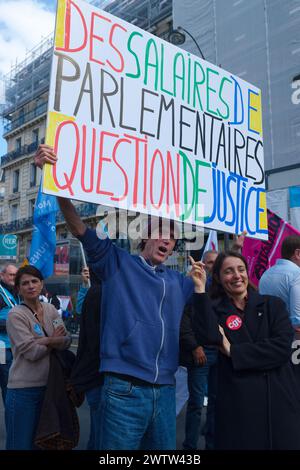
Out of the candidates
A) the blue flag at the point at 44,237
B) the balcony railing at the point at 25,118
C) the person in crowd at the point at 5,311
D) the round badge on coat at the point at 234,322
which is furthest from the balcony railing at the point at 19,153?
the round badge on coat at the point at 234,322

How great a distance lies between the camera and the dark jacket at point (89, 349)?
8.87ft

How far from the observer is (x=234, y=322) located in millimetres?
2275

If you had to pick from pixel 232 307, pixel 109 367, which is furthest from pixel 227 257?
pixel 109 367

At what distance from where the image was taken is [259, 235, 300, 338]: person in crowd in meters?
2.96

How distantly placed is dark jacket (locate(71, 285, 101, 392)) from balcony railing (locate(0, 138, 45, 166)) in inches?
1235

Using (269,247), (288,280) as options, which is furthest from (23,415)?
(269,247)

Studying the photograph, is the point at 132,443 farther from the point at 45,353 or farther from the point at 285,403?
the point at 45,353

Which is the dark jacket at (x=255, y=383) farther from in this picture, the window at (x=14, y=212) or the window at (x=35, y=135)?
the window at (x=14, y=212)

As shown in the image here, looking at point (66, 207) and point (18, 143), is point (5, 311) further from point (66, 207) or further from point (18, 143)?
point (18, 143)

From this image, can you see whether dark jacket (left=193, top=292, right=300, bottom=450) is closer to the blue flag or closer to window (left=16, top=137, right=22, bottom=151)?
the blue flag

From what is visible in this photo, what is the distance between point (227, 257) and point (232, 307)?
0.28 m

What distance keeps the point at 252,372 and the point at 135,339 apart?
567mm

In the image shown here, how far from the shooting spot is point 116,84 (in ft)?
8.41

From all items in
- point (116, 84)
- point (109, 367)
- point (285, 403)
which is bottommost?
point (285, 403)
